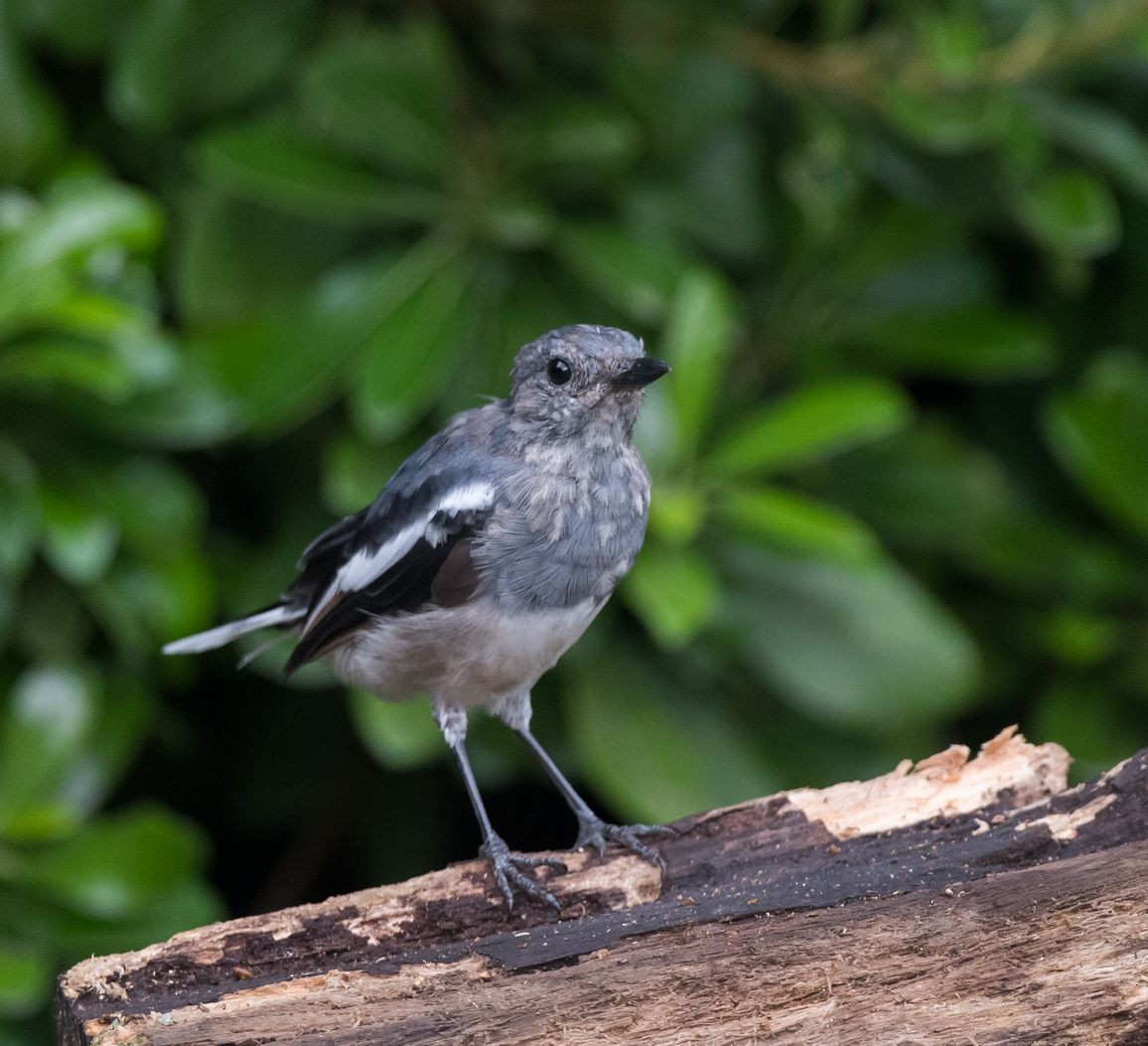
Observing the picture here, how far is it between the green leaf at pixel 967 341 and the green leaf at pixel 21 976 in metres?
3.01

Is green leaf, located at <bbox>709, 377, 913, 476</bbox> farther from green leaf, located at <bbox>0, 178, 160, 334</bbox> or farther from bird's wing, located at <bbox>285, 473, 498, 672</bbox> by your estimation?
green leaf, located at <bbox>0, 178, 160, 334</bbox>

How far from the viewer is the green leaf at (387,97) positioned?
12.6ft

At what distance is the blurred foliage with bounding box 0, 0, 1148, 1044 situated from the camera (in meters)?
3.74

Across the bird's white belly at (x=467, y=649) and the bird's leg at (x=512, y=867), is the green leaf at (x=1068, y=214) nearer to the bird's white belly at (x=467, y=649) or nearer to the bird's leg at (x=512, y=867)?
the bird's white belly at (x=467, y=649)

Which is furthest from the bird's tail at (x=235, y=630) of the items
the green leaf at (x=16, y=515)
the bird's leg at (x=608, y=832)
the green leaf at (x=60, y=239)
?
the green leaf at (x=60, y=239)

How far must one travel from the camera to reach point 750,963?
2.26 m

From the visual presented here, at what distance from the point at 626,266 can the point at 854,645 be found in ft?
4.22

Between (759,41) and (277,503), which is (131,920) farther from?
(759,41)

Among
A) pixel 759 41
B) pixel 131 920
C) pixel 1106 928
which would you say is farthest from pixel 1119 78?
pixel 131 920

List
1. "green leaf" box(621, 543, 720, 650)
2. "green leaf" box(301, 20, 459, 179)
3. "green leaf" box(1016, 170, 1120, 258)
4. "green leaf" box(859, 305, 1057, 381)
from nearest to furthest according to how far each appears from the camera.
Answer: "green leaf" box(621, 543, 720, 650) < "green leaf" box(301, 20, 459, 179) < "green leaf" box(1016, 170, 1120, 258) < "green leaf" box(859, 305, 1057, 381)

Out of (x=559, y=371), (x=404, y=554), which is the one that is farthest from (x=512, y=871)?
(x=559, y=371)

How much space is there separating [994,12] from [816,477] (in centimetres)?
155

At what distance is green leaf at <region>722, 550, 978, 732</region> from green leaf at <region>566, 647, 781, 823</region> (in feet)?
0.80

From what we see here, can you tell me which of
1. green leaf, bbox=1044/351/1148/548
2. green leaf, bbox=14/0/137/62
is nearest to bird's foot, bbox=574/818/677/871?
green leaf, bbox=1044/351/1148/548
